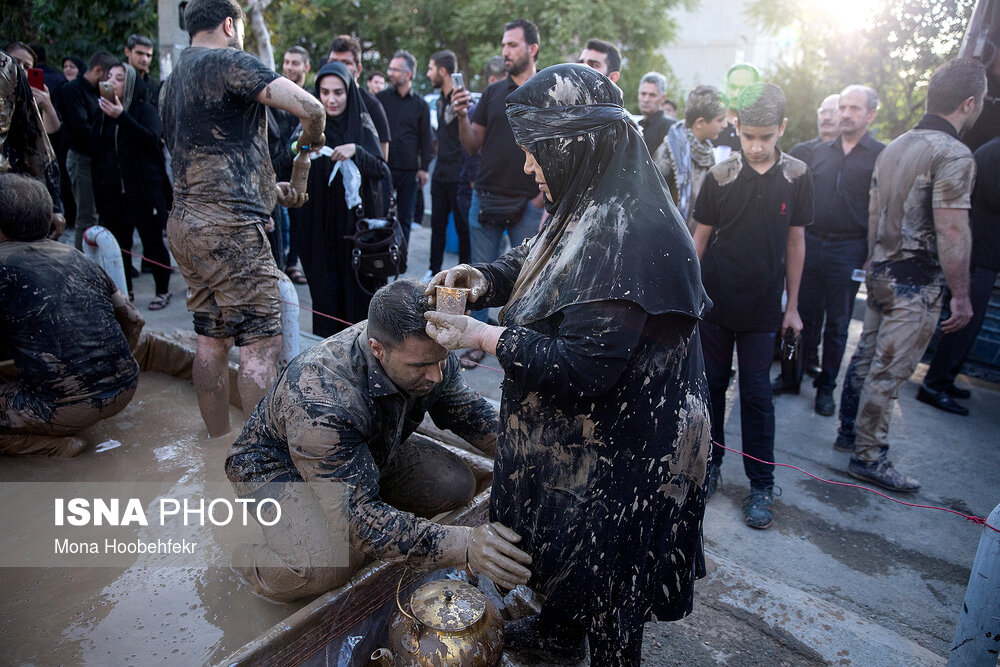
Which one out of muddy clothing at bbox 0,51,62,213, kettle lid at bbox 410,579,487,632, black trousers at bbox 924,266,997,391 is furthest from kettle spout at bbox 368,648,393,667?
black trousers at bbox 924,266,997,391

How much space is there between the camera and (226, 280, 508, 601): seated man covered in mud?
6.70 ft

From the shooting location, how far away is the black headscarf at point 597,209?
5.66ft

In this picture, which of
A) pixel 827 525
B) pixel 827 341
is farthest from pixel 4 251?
pixel 827 341

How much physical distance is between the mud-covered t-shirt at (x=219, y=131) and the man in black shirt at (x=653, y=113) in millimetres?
3032

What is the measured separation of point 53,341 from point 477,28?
20.3 meters

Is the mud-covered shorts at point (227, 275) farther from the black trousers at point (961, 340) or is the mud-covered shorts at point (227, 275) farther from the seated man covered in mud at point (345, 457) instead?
the black trousers at point (961, 340)

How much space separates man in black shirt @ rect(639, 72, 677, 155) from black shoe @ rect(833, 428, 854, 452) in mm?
2452

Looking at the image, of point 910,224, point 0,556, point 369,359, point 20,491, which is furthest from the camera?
point 910,224

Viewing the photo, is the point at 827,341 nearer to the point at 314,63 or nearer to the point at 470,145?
the point at 470,145

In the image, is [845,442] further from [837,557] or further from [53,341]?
[53,341]

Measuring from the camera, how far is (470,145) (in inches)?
201

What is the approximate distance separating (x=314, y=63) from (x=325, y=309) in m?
21.1

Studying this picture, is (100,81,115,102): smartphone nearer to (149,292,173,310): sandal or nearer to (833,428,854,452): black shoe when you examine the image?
(149,292,173,310): sandal

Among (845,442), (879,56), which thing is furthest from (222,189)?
(879,56)
